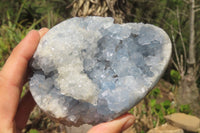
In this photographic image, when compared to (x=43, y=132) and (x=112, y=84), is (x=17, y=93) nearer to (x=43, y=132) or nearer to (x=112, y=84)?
(x=112, y=84)

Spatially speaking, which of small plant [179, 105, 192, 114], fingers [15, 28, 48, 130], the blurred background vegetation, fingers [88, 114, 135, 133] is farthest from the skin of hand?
small plant [179, 105, 192, 114]

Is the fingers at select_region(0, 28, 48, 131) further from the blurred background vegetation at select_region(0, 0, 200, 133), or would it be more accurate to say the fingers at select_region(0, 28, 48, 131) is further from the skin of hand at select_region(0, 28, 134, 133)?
the blurred background vegetation at select_region(0, 0, 200, 133)

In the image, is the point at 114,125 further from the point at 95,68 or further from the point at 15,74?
the point at 15,74

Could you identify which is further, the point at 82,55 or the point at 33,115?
the point at 33,115

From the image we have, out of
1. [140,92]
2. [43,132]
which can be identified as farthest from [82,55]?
[43,132]

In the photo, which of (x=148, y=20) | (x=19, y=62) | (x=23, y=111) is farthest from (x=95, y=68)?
(x=148, y=20)
